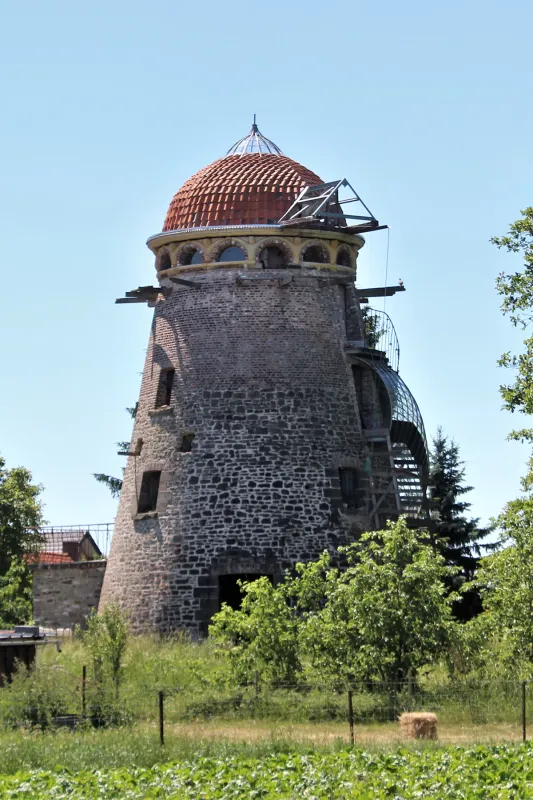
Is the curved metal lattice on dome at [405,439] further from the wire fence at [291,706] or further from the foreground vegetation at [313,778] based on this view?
the foreground vegetation at [313,778]

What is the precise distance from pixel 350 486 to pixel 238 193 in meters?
7.41

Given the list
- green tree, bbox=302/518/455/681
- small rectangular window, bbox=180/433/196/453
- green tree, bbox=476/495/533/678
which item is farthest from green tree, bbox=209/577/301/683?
small rectangular window, bbox=180/433/196/453

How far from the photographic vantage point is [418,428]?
4091 cm

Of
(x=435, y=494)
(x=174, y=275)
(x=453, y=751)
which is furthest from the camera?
(x=435, y=494)

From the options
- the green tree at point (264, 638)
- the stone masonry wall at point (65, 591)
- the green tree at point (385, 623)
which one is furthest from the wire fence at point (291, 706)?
the stone masonry wall at point (65, 591)

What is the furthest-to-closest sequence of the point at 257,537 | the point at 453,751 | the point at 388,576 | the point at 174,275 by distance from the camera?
the point at 174,275 < the point at 257,537 < the point at 388,576 < the point at 453,751

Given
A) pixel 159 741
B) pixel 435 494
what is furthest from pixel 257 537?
pixel 159 741

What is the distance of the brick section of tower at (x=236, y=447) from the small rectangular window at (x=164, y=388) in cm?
20

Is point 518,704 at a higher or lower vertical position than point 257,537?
lower

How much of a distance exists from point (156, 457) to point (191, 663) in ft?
24.0

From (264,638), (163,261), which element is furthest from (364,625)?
(163,261)

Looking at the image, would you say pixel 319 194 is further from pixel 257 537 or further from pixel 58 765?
pixel 58 765

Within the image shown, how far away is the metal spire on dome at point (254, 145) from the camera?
41.6 metres

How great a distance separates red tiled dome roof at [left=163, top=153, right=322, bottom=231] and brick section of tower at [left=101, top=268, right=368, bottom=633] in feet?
4.67
